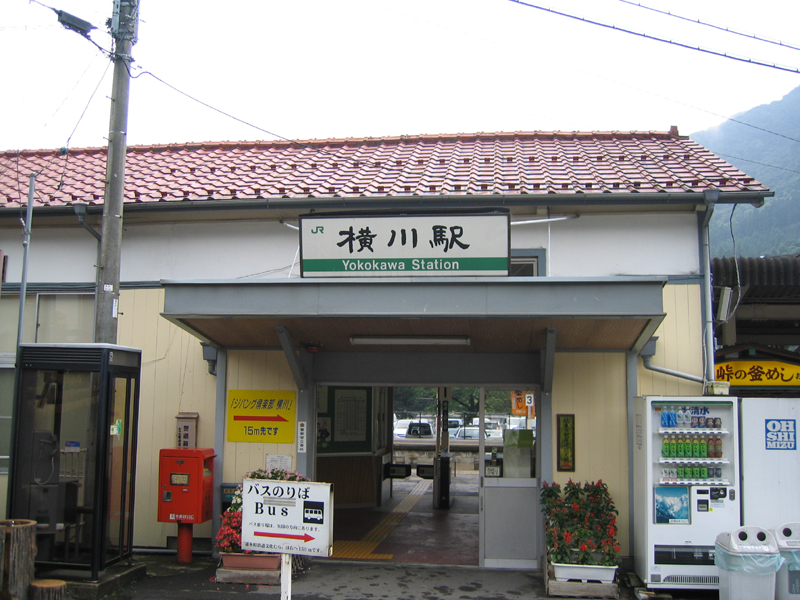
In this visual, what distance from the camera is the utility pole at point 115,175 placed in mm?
7371

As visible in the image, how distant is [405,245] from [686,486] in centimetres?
427

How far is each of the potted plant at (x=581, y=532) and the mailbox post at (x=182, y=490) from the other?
4411 millimetres

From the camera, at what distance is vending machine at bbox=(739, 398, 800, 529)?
752cm

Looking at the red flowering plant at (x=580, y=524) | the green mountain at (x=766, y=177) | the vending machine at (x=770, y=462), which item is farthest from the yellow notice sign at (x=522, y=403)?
the green mountain at (x=766, y=177)

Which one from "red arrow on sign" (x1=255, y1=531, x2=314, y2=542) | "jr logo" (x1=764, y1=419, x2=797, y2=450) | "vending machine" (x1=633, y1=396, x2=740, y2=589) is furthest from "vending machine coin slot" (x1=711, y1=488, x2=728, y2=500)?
"red arrow on sign" (x1=255, y1=531, x2=314, y2=542)

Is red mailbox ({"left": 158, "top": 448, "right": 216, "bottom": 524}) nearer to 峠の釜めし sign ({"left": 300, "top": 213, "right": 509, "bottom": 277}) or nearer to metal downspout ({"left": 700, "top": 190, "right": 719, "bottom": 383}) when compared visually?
峠の釜めし sign ({"left": 300, "top": 213, "right": 509, "bottom": 277})

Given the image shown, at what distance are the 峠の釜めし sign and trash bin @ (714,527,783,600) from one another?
3783 mm

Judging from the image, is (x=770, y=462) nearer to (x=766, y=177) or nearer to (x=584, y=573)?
(x=584, y=573)

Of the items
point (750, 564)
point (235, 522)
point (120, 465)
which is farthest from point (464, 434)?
point (750, 564)

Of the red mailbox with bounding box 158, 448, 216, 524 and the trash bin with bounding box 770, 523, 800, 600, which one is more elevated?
the red mailbox with bounding box 158, 448, 216, 524

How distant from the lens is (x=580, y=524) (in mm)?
7613

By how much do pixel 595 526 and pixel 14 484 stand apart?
22.1ft

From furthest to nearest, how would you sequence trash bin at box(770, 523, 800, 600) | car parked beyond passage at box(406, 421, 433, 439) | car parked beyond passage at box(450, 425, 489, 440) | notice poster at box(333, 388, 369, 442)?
car parked beyond passage at box(406, 421, 433, 439)
car parked beyond passage at box(450, 425, 489, 440)
notice poster at box(333, 388, 369, 442)
trash bin at box(770, 523, 800, 600)

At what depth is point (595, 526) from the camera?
755cm
